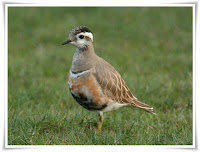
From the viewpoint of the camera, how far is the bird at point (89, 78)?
4.83 m

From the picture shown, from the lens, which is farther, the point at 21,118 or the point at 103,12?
the point at 103,12

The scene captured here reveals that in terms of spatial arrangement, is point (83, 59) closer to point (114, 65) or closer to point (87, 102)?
point (87, 102)

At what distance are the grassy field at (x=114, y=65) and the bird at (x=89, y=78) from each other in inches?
19.5

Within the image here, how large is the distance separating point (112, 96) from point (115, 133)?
0.56m

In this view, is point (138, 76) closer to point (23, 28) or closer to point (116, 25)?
point (116, 25)

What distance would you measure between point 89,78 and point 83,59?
0.32m

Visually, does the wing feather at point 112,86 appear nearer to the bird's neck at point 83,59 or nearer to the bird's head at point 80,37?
the bird's neck at point 83,59

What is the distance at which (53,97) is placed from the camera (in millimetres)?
6516

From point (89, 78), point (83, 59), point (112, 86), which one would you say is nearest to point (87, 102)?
point (89, 78)

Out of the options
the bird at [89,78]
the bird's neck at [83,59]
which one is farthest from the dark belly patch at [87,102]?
the bird's neck at [83,59]

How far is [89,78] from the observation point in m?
4.82

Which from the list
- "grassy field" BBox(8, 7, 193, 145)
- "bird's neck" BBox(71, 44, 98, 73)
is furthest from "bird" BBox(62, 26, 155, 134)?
"grassy field" BBox(8, 7, 193, 145)

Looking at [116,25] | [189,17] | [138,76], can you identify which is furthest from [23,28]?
[189,17]

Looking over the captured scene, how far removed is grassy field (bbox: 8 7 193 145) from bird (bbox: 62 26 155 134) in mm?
496
